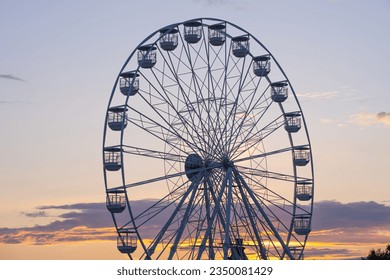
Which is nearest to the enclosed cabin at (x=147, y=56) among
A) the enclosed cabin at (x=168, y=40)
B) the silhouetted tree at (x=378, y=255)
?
the enclosed cabin at (x=168, y=40)

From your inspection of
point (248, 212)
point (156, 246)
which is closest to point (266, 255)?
point (248, 212)

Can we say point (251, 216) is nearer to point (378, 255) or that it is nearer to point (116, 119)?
point (116, 119)

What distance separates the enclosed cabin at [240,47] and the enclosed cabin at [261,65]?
0.74 metres

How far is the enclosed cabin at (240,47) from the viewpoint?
52562 mm

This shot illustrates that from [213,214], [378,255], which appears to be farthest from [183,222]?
[378,255]

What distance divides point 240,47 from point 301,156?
6262 millimetres

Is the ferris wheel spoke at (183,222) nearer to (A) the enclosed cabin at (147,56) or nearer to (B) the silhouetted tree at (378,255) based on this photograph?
(A) the enclosed cabin at (147,56)

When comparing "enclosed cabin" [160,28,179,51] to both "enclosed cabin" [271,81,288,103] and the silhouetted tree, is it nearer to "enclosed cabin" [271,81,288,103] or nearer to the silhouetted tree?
"enclosed cabin" [271,81,288,103]

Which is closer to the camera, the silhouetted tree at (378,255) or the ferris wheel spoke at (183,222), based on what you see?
the ferris wheel spoke at (183,222)

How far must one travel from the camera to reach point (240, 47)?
52.7 meters

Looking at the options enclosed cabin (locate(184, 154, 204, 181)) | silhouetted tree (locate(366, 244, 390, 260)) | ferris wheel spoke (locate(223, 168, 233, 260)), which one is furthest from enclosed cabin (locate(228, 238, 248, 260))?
silhouetted tree (locate(366, 244, 390, 260))

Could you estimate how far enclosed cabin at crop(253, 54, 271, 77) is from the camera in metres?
52.8
